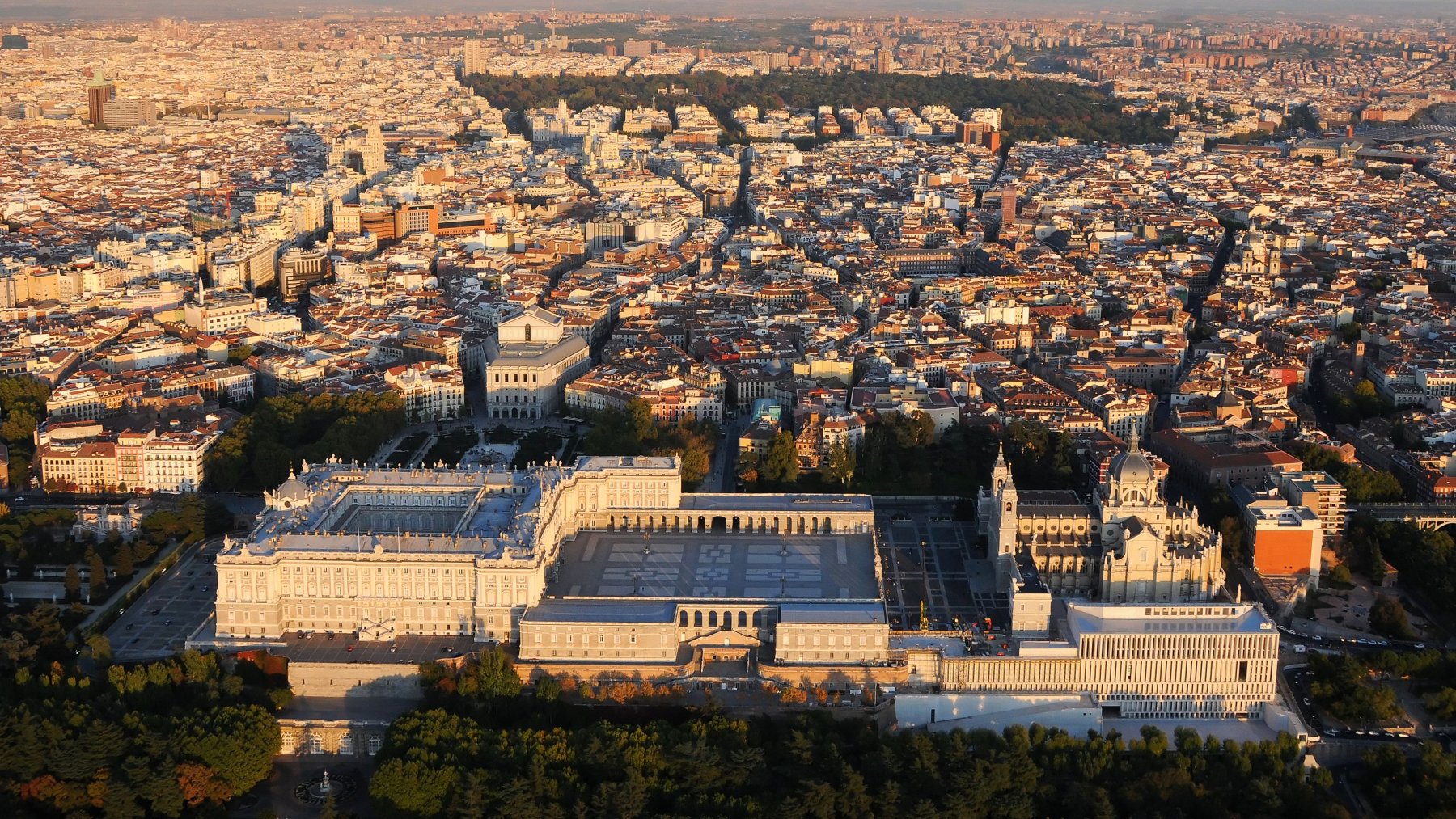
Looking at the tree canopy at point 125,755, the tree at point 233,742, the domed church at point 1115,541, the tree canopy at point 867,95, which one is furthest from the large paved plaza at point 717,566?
the tree canopy at point 867,95

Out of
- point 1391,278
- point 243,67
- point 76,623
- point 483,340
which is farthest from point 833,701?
point 243,67

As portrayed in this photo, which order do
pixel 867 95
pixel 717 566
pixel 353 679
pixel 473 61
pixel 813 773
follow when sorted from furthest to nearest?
pixel 473 61 < pixel 867 95 < pixel 717 566 < pixel 353 679 < pixel 813 773

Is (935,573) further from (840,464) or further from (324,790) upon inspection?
(324,790)

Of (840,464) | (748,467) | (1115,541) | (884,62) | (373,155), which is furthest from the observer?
(884,62)

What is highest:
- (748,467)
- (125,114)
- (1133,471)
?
(125,114)

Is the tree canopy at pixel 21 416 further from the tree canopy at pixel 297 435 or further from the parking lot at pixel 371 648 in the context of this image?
the parking lot at pixel 371 648

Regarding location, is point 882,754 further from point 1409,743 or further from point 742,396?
point 742,396

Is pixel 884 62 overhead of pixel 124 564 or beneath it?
overhead

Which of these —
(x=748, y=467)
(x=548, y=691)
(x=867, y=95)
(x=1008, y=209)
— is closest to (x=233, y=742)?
(x=548, y=691)
